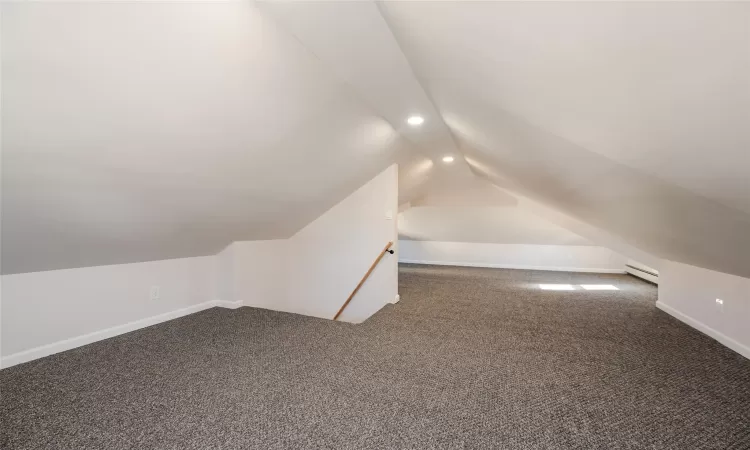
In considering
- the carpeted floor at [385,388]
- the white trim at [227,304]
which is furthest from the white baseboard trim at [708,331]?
the white trim at [227,304]

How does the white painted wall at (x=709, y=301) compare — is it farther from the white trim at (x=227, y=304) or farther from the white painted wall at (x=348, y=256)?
the white trim at (x=227, y=304)

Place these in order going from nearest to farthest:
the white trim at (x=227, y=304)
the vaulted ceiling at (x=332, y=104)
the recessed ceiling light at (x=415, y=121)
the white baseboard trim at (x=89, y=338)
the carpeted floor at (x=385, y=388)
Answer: the vaulted ceiling at (x=332, y=104), the carpeted floor at (x=385, y=388), the white baseboard trim at (x=89, y=338), the recessed ceiling light at (x=415, y=121), the white trim at (x=227, y=304)

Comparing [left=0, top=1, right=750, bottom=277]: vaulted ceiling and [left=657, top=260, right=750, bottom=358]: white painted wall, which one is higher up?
[left=0, top=1, right=750, bottom=277]: vaulted ceiling

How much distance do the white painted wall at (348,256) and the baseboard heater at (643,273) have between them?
4.45m

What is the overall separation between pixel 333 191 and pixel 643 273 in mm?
5808

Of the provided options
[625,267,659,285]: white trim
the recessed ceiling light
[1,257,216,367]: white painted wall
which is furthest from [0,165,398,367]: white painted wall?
[625,267,659,285]: white trim

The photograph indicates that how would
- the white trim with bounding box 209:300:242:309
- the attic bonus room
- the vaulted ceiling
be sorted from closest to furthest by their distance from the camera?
the vaulted ceiling
the attic bonus room
the white trim with bounding box 209:300:242:309

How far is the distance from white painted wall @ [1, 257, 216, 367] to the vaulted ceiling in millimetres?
166

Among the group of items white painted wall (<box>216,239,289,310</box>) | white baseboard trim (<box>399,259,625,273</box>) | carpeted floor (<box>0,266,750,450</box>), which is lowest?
white baseboard trim (<box>399,259,625,273</box>)

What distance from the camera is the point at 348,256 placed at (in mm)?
4664

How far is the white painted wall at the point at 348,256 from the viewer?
446 centimetres

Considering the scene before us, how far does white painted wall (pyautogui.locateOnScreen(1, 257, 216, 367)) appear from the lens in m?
2.49

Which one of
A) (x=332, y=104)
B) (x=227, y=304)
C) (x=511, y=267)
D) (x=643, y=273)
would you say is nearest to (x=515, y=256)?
(x=511, y=267)

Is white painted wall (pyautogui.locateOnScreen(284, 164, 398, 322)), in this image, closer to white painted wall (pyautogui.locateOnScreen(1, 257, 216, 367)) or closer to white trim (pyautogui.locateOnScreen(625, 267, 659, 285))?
white painted wall (pyautogui.locateOnScreen(1, 257, 216, 367))
